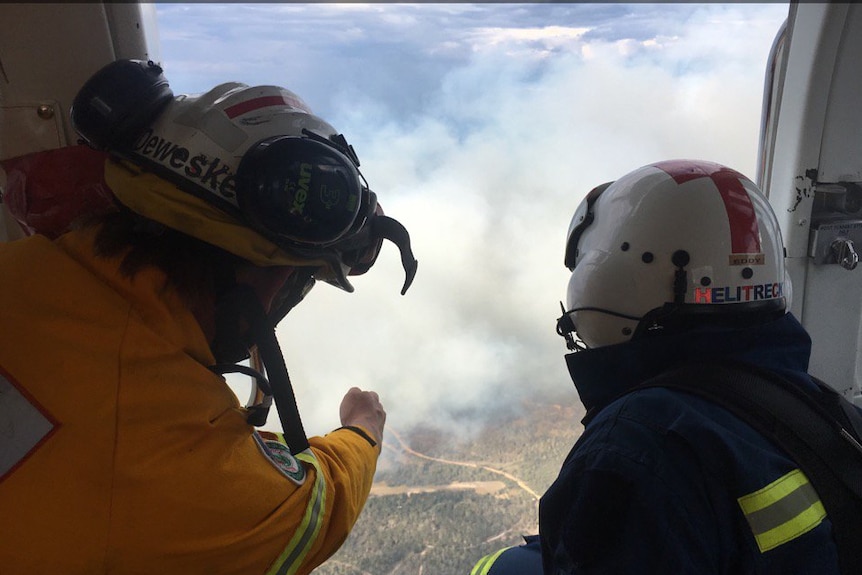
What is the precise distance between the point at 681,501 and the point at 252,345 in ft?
2.69

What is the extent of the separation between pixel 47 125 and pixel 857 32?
2.35 m

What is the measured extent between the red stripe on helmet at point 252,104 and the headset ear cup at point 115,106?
0.14m

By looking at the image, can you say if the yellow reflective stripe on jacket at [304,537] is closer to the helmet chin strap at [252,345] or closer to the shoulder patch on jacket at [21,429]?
the helmet chin strap at [252,345]

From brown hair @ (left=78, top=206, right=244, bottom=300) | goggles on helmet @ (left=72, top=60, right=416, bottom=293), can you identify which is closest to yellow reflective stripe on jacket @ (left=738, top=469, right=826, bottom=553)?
goggles on helmet @ (left=72, top=60, right=416, bottom=293)

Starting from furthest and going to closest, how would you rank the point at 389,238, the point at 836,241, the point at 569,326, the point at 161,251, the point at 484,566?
the point at 836,241
the point at 484,566
the point at 569,326
the point at 389,238
the point at 161,251

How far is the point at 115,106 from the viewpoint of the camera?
1.09 meters

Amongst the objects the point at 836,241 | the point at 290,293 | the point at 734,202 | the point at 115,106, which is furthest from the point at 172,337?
the point at 836,241

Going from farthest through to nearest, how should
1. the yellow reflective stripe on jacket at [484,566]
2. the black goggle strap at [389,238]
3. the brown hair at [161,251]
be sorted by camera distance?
1. the yellow reflective stripe on jacket at [484,566]
2. the black goggle strap at [389,238]
3. the brown hair at [161,251]

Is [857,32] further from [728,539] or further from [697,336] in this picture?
[728,539]

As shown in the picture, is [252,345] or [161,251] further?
[252,345]

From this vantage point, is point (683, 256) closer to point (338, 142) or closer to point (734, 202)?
point (734, 202)

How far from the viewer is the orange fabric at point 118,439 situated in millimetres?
907

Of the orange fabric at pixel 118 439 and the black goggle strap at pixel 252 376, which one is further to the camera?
the black goggle strap at pixel 252 376

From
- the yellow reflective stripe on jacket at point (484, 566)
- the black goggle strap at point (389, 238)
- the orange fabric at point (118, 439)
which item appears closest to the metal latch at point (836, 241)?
the yellow reflective stripe on jacket at point (484, 566)
